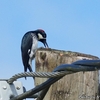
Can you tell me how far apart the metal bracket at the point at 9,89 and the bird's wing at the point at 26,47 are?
239 inches

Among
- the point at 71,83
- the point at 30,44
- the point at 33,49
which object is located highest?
the point at 30,44

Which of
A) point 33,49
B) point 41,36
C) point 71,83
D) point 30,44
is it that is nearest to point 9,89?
point 71,83

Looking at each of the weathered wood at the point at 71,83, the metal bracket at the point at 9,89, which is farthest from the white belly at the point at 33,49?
the metal bracket at the point at 9,89

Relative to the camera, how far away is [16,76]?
185 cm

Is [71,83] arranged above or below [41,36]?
below

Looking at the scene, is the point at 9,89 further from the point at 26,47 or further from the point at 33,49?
the point at 26,47

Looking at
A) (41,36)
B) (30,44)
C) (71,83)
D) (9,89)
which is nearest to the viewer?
(9,89)

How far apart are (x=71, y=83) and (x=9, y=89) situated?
35.5 inches

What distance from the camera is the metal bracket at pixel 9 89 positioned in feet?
5.94

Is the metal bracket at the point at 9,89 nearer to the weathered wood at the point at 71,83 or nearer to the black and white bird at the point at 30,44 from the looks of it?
the weathered wood at the point at 71,83

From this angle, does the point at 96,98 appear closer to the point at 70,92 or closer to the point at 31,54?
the point at 70,92

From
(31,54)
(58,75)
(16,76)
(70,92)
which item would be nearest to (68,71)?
(58,75)

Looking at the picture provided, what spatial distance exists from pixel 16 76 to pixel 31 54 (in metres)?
6.00

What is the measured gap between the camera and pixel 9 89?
6.04 ft
